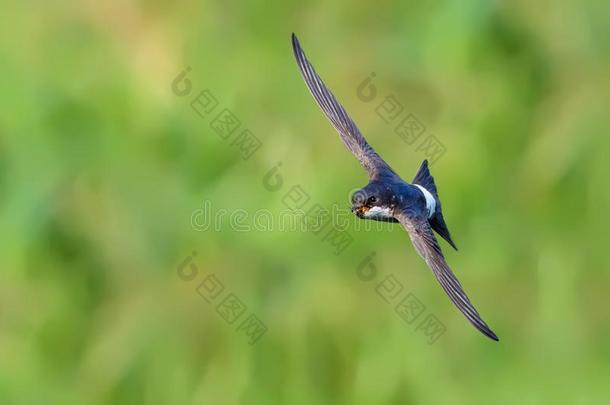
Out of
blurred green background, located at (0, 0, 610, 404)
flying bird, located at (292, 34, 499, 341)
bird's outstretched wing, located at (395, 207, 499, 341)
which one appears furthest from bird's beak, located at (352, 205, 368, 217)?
blurred green background, located at (0, 0, 610, 404)

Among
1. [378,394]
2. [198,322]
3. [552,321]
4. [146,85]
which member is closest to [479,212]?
[552,321]

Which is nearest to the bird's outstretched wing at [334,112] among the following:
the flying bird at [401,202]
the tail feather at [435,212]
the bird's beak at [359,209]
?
the flying bird at [401,202]

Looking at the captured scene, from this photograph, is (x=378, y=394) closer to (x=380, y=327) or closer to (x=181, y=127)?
(x=380, y=327)

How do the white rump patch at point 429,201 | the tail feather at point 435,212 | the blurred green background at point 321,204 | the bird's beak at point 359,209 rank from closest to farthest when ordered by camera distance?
the bird's beak at point 359,209 < the white rump patch at point 429,201 < the tail feather at point 435,212 < the blurred green background at point 321,204

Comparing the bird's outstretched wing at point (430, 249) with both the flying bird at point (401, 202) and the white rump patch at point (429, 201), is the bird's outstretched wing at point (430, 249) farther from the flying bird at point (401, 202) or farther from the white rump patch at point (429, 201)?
the white rump patch at point (429, 201)

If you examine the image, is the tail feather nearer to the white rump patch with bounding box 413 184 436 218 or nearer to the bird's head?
the white rump patch with bounding box 413 184 436 218

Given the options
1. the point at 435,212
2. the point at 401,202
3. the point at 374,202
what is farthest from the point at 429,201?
the point at 374,202

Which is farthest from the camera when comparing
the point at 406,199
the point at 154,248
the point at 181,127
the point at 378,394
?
the point at 181,127
